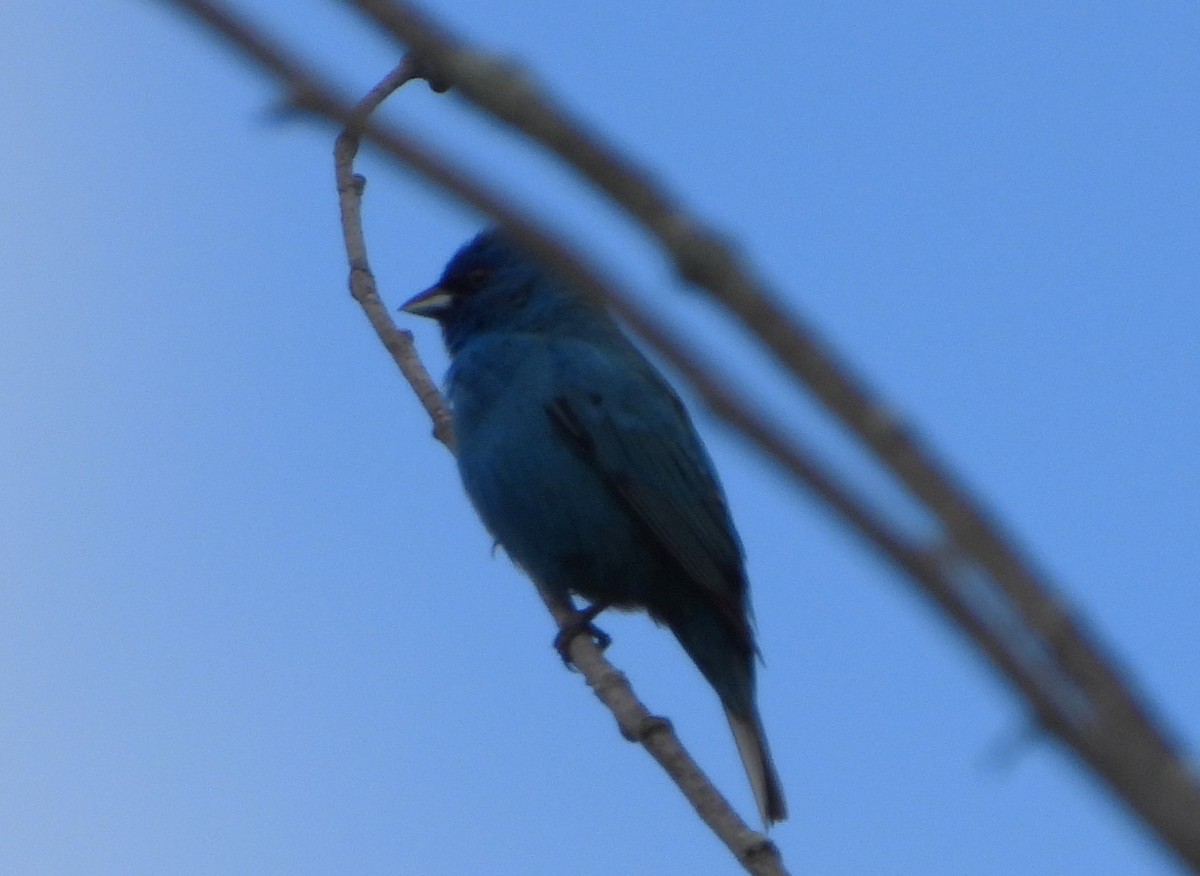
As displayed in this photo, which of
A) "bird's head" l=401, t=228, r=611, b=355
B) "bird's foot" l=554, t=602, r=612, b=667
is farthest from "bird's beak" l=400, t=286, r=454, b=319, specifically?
"bird's foot" l=554, t=602, r=612, b=667

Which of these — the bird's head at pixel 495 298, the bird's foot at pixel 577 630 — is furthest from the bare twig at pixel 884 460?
the bird's head at pixel 495 298

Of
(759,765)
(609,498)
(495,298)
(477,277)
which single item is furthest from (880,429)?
(477,277)

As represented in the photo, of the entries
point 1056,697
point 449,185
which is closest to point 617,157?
point 449,185

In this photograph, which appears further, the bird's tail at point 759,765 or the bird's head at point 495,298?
the bird's head at point 495,298

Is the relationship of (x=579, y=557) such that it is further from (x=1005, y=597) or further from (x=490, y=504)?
(x=1005, y=597)

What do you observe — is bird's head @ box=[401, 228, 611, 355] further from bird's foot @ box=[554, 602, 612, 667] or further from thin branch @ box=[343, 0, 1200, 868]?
thin branch @ box=[343, 0, 1200, 868]

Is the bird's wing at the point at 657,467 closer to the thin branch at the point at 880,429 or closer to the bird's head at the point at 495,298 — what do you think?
the bird's head at the point at 495,298

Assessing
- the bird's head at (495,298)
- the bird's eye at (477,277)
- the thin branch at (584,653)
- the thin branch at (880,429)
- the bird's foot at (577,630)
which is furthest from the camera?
the bird's eye at (477,277)
